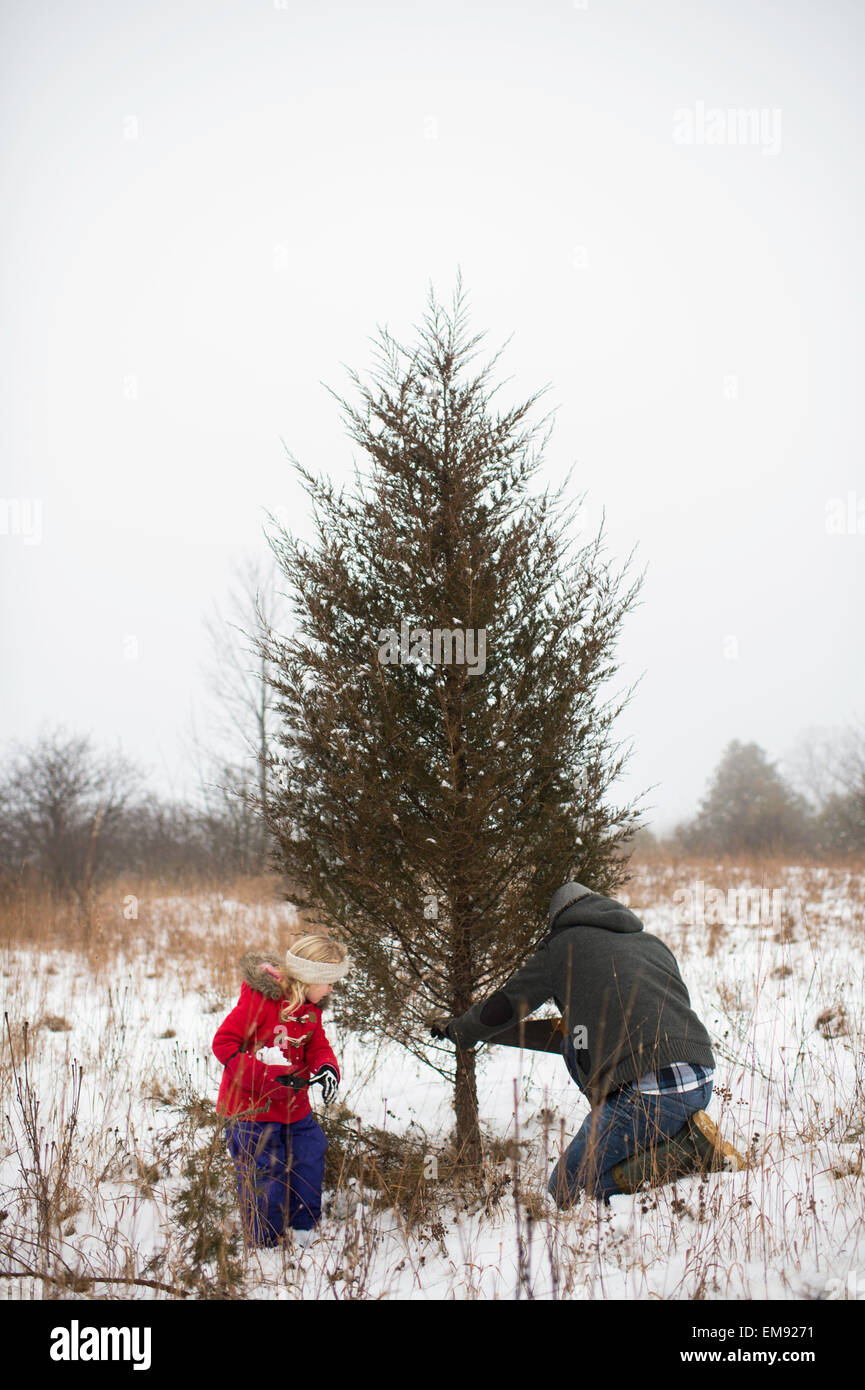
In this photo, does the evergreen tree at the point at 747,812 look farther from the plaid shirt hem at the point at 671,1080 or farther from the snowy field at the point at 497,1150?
the plaid shirt hem at the point at 671,1080

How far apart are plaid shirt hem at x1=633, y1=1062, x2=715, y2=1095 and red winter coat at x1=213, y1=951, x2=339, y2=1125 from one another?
1.44 metres

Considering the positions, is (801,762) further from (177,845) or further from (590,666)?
(590,666)

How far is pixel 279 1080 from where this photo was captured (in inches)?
136

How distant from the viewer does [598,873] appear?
4230mm

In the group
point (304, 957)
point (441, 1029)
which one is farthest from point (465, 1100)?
point (304, 957)

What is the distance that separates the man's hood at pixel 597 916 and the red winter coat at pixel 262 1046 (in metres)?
1.29

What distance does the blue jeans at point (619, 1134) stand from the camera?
11.0ft

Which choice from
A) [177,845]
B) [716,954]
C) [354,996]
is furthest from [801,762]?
[354,996]

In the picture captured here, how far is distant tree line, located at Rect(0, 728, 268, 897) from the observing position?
14.9 metres

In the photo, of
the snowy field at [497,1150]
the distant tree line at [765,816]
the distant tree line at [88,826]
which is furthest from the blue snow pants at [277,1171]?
the distant tree line at [765,816]

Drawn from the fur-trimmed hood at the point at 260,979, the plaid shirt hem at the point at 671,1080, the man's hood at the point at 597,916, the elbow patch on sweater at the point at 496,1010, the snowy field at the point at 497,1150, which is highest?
the man's hood at the point at 597,916

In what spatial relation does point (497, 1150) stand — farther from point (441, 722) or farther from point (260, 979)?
point (441, 722)
